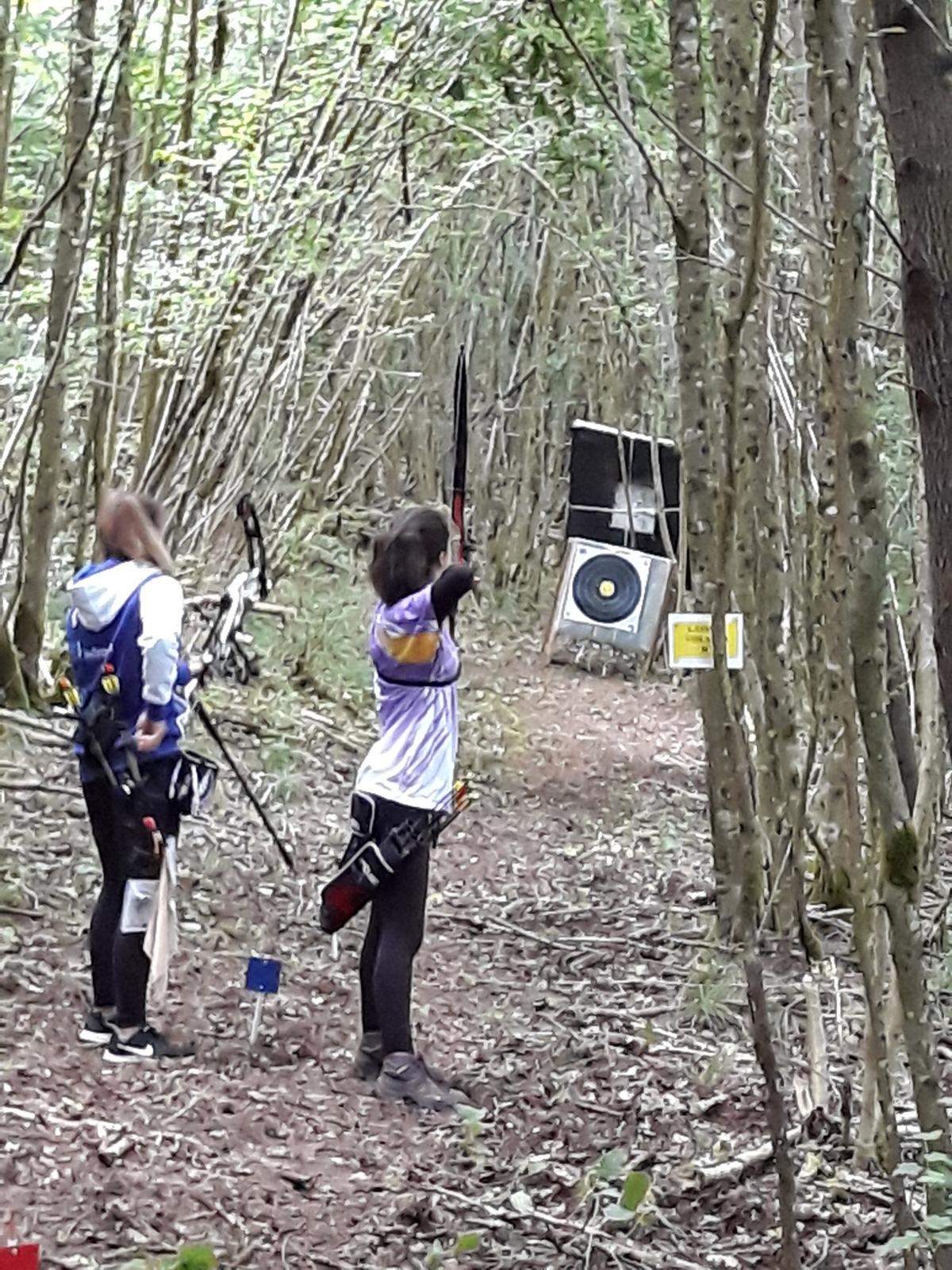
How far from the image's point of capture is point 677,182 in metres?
Answer: 4.93

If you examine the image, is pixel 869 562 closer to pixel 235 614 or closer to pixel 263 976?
pixel 263 976

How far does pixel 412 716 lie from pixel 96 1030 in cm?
124

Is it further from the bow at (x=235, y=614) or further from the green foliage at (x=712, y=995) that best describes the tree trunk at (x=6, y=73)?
the green foliage at (x=712, y=995)

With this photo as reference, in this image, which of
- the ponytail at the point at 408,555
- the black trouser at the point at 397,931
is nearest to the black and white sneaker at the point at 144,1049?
the black trouser at the point at 397,931

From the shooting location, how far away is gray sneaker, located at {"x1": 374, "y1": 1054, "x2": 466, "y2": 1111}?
453cm

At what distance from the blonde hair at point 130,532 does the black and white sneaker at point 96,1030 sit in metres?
1.24

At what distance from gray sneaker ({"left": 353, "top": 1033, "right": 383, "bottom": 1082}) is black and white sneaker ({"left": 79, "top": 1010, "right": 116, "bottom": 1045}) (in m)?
0.68

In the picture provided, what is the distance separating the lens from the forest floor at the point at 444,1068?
373 centimetres

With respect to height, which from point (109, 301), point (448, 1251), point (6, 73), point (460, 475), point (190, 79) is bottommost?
point (448, 1251)

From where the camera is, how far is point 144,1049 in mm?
4582

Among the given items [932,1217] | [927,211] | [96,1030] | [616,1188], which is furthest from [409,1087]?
[927,211]

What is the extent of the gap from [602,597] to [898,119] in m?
11.1

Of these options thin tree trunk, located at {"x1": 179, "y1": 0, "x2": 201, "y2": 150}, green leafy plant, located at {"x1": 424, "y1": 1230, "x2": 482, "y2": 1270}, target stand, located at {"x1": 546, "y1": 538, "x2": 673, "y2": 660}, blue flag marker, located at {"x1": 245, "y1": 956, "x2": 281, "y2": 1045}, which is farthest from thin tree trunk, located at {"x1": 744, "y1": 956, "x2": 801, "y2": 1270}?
target stand, located at {"x1": 546, "y1": 538, "x2": 673, "y2": 660}

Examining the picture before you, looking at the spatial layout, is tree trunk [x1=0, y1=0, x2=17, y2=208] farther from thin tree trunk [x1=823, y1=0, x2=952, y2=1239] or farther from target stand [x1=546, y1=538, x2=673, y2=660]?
target stand [x1=546, y1=538, x2=673, y2=660]
